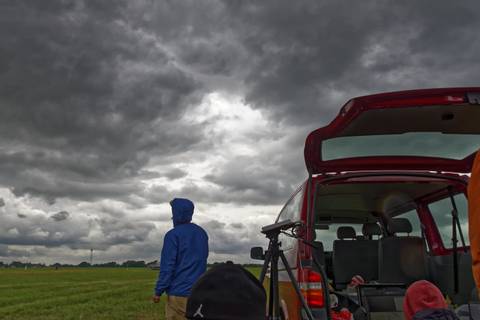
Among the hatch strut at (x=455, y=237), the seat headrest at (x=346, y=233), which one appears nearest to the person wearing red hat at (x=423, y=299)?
the hatch strut at (x=455, y=237)

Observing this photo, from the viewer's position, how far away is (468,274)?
5703 millimetres

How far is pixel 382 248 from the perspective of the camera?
6.89 metres

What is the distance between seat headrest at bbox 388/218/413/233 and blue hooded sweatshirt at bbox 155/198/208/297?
2406mm

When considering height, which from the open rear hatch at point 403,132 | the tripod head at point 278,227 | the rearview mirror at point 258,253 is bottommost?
the rearview mirror at point 258,253

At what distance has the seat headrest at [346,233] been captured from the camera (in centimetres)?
831

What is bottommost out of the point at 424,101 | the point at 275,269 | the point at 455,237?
the point at 275,269

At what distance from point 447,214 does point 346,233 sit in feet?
7.42

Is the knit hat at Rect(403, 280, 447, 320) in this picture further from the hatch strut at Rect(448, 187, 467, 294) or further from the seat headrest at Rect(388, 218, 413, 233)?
the seat headrest at Rect(388, 218, 413, 233)

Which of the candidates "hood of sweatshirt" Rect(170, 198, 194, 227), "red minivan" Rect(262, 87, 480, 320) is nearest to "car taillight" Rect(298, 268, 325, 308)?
"red minivan" Rect(262, 87, 480, 320)

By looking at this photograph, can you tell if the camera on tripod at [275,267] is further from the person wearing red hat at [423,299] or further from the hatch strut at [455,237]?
the hatch strut at [455,237]

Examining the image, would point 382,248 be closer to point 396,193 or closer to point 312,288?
point 396,193

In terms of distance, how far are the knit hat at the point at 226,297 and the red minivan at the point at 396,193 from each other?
2.60m

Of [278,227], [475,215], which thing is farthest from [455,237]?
[475,215]

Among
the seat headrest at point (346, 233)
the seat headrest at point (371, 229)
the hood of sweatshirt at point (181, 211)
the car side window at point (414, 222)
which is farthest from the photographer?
the seat headrest at point (346, 233)
